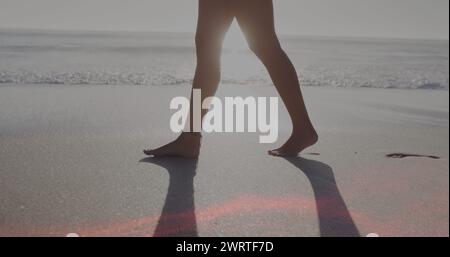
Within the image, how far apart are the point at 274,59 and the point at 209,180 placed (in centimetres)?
78

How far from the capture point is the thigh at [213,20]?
2.59m

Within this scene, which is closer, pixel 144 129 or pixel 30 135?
pixel 30 135

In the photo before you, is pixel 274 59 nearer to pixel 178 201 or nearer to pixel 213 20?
pixel 213 20

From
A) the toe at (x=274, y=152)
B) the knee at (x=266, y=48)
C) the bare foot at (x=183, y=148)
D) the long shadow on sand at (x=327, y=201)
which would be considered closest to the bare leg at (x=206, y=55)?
the bare foot at (x=183, y=148)

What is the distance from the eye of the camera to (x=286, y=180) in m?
2.40

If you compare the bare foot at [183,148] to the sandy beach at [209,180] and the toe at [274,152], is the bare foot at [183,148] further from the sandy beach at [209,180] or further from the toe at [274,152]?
the toe at [274,152]

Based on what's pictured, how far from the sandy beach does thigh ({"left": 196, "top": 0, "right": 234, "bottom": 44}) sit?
2.20 ft

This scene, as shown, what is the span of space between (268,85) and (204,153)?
4.65 m

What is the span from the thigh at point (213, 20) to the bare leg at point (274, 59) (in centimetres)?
6

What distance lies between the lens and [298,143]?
9.31 feet

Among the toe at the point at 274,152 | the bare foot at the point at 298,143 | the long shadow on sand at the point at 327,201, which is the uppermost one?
the bare foot at the point at 298,143

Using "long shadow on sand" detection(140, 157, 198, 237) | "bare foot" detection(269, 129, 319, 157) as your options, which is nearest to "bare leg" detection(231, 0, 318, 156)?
"bare foot" detection(269, 129, 319, 157)
